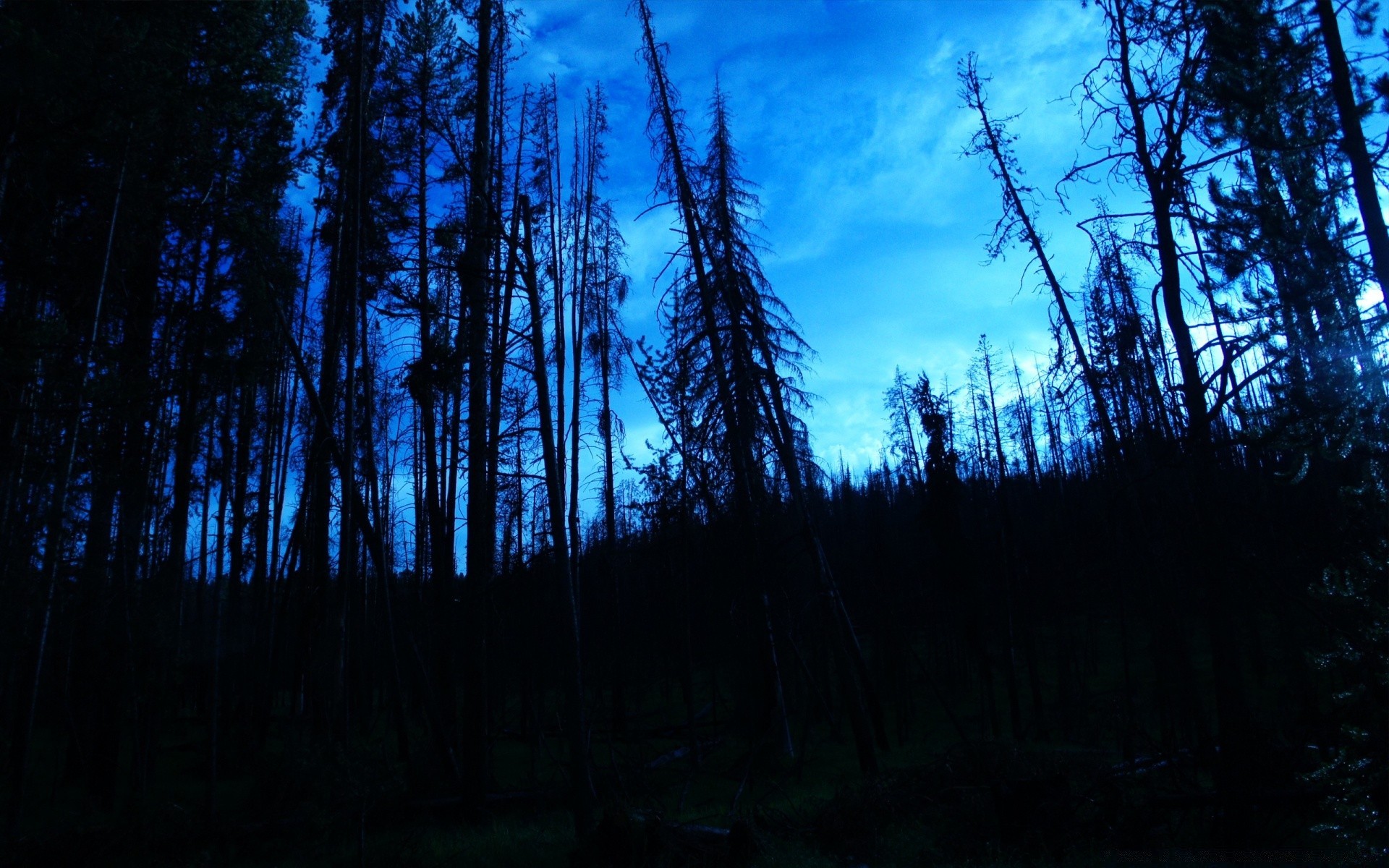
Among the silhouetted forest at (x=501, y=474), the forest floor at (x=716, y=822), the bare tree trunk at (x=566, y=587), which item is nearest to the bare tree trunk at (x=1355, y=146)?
the silhouetted forest at (x=501, y=474)

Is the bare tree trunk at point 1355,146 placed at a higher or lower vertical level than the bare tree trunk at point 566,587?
higher

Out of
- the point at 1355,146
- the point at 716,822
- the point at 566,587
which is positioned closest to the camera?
the point at 1355,146

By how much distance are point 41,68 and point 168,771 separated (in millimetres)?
13633

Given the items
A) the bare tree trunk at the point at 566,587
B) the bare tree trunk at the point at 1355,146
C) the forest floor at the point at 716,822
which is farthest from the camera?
the forest floor at the point at 716,822

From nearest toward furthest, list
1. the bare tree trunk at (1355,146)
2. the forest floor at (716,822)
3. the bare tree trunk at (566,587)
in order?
the bare tree trunk at (1355,146), the bare tree trunk at (566,587), the forest floor at (716,822)

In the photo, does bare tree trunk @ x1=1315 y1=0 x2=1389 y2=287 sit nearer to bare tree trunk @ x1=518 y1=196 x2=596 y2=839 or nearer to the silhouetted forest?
the silhouetted forest

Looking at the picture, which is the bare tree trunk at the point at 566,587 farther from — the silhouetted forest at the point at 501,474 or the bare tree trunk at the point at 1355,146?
the bare tree trunk at the point at 1355,146

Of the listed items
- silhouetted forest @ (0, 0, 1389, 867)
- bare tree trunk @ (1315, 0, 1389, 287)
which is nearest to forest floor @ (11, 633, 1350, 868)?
silhouetted forest @ (0, 0, 1389, 867)

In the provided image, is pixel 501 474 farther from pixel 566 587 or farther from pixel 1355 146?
pixel 1355 146

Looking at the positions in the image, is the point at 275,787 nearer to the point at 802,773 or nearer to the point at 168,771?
the point at 168,771

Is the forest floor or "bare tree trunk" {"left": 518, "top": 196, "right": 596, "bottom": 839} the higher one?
"bare tree trunk" {"left": 518, "top": 196, "right": 596, "bottom": 839}

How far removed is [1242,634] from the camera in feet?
81.8

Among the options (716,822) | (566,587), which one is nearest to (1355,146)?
(566,587)

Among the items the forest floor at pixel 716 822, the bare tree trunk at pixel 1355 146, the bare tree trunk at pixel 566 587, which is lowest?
the forest floor at pixel 716 822
